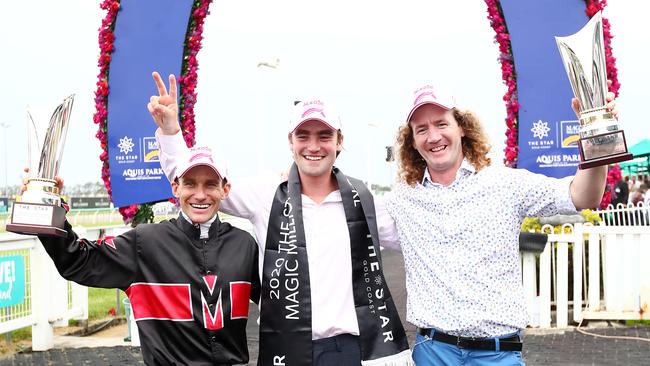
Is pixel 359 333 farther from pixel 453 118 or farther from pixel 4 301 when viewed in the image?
pixel 4 301

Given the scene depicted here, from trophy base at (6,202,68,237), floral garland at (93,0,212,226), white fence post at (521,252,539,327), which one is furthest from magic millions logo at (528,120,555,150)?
trophy base at (6,202,68,237)

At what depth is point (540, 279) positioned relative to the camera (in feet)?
24.8

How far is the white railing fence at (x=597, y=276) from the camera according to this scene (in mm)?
7512

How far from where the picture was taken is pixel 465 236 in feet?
9.00

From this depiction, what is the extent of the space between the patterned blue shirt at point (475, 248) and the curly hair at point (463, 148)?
13cm

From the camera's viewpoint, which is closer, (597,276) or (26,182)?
(26,182)

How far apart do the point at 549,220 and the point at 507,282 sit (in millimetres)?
5857

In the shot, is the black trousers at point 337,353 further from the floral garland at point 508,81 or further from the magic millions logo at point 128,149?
the floral garland at point 508,81

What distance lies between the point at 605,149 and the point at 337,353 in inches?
54.7

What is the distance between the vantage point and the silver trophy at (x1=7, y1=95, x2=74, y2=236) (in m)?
2.65

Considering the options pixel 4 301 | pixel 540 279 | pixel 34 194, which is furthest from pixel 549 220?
pixel 34 194

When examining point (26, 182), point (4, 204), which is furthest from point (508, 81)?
point (4, 204)

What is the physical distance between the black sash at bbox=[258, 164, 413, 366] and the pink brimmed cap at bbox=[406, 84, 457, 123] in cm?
49

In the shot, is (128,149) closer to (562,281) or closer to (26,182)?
(26,182)
